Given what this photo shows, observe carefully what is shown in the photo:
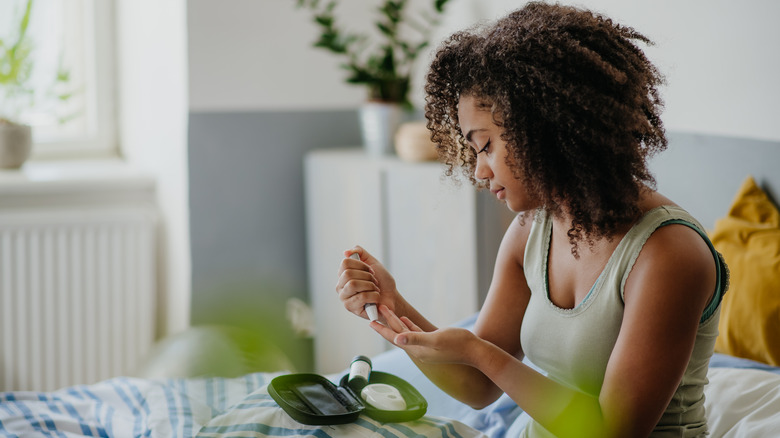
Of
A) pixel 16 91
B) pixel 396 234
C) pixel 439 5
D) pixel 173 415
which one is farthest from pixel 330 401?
pixel 16 91

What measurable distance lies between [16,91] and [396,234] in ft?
4.82

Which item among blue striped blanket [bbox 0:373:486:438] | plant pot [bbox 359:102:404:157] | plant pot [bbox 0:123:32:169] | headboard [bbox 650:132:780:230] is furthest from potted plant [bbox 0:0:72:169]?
headboard [bbox 650:132:780:230]

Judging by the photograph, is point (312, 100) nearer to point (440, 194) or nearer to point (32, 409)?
point (440, 194)

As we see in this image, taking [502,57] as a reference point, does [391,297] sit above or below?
below

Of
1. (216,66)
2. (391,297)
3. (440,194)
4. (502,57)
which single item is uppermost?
(216,66)

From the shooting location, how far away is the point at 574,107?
0.99 m

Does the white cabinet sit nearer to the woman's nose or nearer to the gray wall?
the gray wall

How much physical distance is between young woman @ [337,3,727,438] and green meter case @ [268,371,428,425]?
0.12 meters

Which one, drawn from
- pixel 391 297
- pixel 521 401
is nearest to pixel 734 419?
pixel 521 401

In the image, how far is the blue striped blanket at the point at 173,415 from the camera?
42.3 inches

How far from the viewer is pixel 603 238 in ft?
3.51

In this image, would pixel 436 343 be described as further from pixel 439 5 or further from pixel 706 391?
pixel 439 5

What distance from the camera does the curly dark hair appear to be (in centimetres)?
99

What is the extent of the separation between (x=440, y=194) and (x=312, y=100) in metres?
0.87
